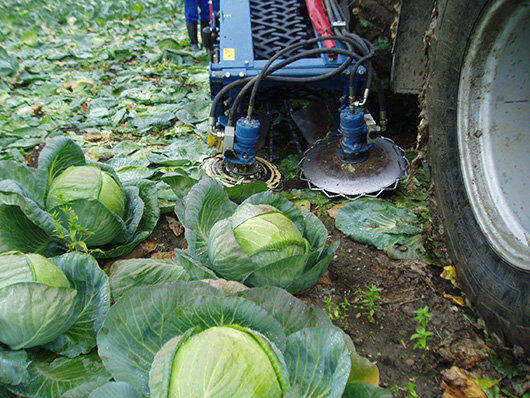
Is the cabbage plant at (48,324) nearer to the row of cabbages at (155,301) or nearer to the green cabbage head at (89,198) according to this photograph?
the row of cabbages at (155,301)

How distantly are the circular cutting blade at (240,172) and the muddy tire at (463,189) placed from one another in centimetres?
122

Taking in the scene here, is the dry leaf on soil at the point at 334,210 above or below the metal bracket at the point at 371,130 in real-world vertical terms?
below

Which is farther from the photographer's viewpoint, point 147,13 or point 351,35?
point 147,13

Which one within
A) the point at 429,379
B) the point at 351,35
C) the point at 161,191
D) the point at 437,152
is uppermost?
the point at 351,35

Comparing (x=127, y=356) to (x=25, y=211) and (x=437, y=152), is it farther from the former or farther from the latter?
(x=437, y=152)

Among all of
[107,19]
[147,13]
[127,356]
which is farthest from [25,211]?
[147,13]

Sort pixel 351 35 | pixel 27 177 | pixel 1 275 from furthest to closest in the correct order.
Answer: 1. pixel 351 35
2. pixel 27 177
3. pixel 1 275

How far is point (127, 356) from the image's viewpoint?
1325 mm

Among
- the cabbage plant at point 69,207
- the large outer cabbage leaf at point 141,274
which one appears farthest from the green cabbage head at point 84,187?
the large outer cabbage leaf at point 141,274

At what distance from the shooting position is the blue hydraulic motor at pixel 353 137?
2809 millimetres

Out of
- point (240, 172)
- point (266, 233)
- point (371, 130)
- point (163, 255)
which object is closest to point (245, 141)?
point (240, 172)

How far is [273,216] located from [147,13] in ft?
27.6

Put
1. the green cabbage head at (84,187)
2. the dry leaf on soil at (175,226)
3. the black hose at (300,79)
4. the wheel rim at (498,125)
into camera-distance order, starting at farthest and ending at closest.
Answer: the black hose at (300,79) < the dry leaf on soil at (175,226) < the green cabbage head at (84,187) < the wheel rim at (498,125)

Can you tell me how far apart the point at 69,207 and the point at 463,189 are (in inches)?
67.1
